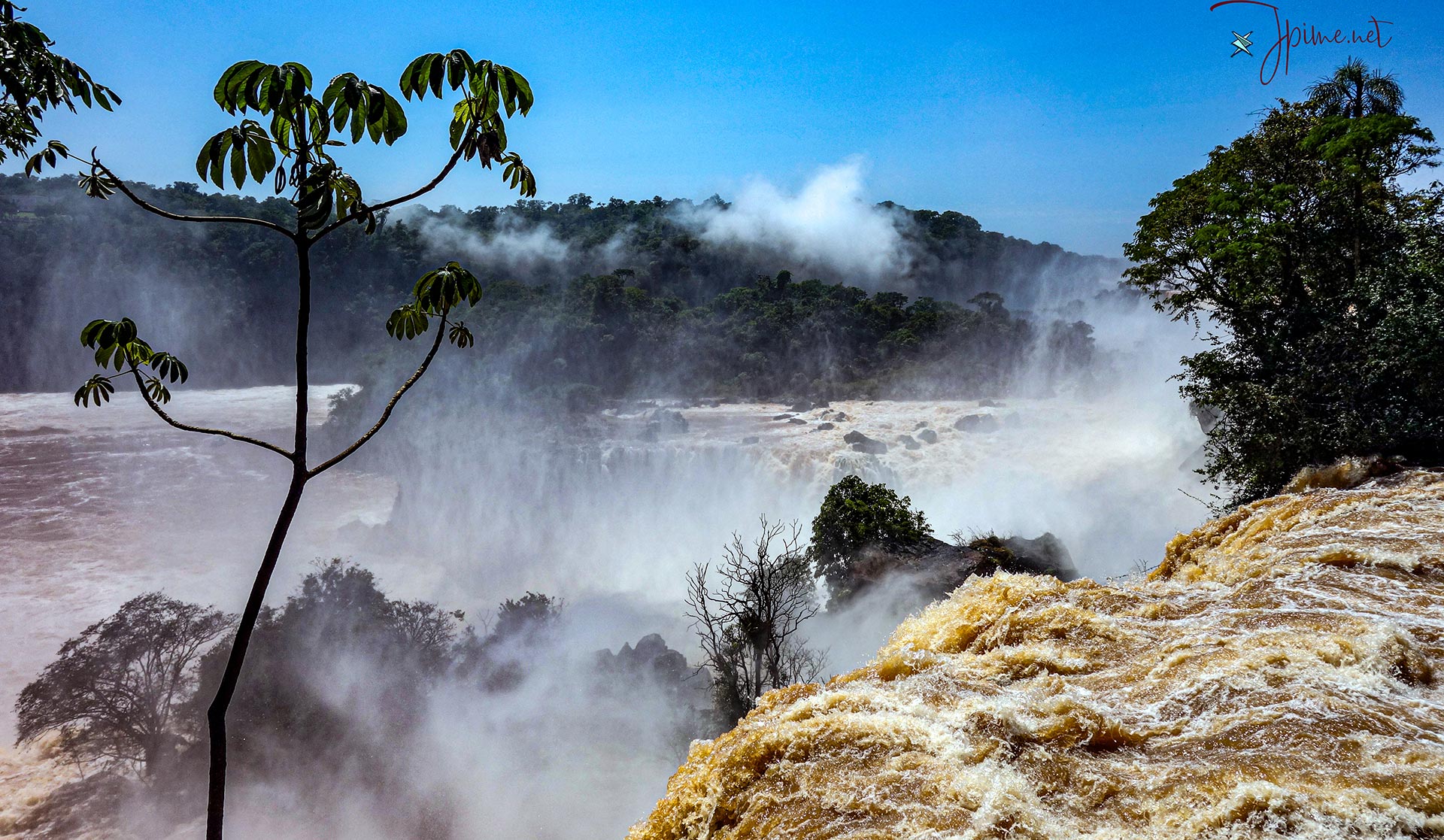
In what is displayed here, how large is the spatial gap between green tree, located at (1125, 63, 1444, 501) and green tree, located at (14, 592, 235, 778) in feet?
78.6

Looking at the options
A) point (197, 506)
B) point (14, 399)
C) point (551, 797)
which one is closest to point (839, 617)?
point (551, 797)

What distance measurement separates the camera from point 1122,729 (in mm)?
4086

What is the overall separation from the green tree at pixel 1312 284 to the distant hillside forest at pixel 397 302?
4111 cm

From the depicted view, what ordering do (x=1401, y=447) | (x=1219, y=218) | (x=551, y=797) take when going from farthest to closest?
1. (x=551, y=797)
2. (x=1219, y=218)
3. (x=1401, y=447)

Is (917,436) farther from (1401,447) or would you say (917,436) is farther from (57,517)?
(57,517)

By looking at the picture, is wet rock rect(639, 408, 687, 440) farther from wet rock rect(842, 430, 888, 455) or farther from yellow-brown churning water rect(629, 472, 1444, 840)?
yellow-brown churning water rect(629, 472, 1444, 840)

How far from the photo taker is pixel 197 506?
40.2m

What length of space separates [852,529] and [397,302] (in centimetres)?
6300

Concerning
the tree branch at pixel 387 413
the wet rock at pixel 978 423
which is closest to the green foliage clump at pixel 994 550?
the tree branch at pixel 387 413

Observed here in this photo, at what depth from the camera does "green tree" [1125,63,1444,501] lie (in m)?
11.3

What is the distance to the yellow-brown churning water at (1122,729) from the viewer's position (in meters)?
3.36

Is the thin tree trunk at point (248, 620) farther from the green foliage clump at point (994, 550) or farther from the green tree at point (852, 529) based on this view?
the green tree at point (852, 529)

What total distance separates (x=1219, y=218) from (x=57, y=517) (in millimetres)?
48070

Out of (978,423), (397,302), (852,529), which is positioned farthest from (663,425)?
(397,302)
